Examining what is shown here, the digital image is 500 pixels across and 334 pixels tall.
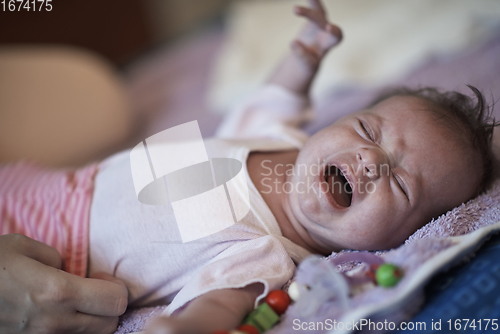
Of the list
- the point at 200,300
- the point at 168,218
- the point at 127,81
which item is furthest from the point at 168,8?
the point at 200,300

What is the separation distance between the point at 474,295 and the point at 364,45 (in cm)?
121

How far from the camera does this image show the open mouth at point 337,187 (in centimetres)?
82

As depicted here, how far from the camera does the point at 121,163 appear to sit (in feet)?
3.14

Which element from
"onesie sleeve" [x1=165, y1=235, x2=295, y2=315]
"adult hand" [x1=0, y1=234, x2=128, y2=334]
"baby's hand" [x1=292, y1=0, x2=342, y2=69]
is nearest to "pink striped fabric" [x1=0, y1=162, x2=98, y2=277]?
"adult hand" [x1=0, y1=234, x2=128, y2=334]

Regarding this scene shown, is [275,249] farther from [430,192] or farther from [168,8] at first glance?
[168,8]

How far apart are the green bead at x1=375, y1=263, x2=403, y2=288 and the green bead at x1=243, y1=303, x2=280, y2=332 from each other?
0.59 ft

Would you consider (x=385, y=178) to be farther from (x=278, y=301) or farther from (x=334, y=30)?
(x=334, y=30)

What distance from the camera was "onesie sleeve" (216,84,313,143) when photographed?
121 cm

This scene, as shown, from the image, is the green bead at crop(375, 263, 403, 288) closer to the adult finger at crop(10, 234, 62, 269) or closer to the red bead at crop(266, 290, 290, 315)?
the red bead at crop(266, 290, 290, 315)

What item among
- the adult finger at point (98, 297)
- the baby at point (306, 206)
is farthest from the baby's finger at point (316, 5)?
the adult finger at point (98, 297)

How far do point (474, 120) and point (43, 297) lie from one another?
91 centimetres

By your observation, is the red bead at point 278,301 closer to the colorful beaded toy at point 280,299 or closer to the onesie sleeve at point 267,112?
the colorful beaded toy at point 280,299

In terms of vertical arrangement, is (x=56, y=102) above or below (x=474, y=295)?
above

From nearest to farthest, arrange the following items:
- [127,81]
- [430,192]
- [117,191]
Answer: [430,192], [117,191], [127,81]
